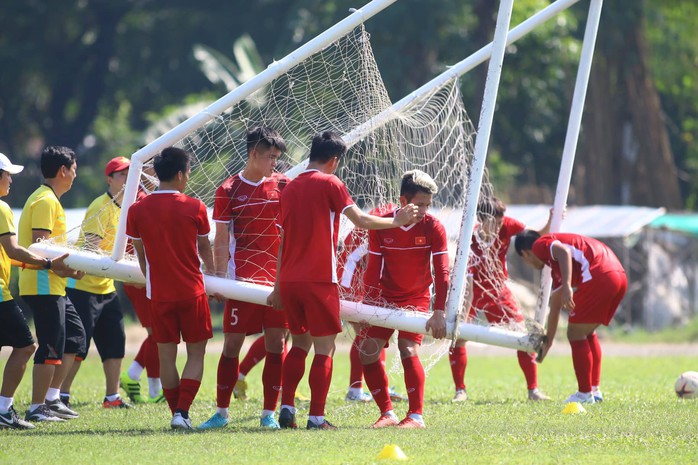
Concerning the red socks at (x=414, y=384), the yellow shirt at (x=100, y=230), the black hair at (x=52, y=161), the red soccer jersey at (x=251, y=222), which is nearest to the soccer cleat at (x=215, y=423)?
the red soccer jersey at (x=251, y=222)

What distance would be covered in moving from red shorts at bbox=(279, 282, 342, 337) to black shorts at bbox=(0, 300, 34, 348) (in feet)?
6.95

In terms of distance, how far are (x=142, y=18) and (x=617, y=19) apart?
1936 centimetres

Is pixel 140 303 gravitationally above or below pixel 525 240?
below

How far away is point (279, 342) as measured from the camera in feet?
26.6

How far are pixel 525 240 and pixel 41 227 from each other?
14.3 ft

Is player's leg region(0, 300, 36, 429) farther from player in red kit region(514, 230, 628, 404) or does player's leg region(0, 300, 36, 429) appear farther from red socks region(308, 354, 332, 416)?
player in red kit region(514, 230, 628, 404)

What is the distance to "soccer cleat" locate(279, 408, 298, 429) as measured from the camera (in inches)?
303

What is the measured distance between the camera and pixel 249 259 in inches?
326

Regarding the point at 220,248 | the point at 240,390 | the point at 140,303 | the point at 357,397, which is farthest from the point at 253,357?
the point at 220,248

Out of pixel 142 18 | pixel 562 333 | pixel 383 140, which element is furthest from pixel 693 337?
pixel 142 18

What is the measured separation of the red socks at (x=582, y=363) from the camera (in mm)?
9516

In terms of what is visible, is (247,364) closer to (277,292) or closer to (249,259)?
(249,259)

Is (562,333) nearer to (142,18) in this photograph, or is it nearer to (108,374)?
(108,374)

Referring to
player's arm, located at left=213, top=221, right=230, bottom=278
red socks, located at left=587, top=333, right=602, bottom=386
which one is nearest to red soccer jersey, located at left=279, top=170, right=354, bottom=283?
player's arm, located at left=213, top=221, right=230, bottom=278
